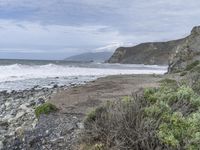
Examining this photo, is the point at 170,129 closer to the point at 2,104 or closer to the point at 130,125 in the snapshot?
the point at 130,125

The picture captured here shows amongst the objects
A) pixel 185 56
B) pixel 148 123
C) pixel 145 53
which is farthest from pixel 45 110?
pixel 145 53

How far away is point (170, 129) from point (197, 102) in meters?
0.94

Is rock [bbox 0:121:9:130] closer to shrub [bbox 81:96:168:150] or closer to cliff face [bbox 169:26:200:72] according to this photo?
shrub [bbox 81:96:168:150]

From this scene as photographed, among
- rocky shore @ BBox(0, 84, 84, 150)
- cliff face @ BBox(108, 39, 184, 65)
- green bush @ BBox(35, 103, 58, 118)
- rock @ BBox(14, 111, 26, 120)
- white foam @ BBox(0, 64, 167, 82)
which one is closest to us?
rocky shore @ BBox(0, 84, 84, 150)

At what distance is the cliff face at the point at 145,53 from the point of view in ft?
360

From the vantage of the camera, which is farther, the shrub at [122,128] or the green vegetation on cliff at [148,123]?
the shrub at [122,128]

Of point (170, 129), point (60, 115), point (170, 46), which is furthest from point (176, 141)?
point (170, 46)

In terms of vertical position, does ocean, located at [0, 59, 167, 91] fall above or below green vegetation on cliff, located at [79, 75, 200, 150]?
below

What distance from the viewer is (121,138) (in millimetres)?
6555

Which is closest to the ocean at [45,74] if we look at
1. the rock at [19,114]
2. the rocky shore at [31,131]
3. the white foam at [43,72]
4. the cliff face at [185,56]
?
the white foam at [43,72]

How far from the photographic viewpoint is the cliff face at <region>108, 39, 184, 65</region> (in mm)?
109688

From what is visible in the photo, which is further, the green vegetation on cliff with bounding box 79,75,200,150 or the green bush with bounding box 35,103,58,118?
the green bush with bounding box 35,103,58,118

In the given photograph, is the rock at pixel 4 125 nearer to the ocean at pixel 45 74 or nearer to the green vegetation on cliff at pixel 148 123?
the green vegetation on cliff at pixel 148 123

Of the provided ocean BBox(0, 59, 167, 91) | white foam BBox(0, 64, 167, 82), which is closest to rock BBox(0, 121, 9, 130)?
ocean BBox(0, 59, 167, 91)
